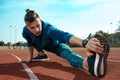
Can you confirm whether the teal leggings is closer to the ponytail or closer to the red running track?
the red running track

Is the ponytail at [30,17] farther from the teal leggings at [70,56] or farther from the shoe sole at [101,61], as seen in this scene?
the shoe sole at [101,61]

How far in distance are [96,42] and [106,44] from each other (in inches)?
8.1

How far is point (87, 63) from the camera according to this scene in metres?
5.37

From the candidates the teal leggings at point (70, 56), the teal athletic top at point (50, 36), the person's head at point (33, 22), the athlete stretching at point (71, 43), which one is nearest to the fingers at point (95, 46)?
the athlete stretching at point (71, 43)

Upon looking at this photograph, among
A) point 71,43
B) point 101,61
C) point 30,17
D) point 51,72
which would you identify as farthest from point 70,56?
point 101,61

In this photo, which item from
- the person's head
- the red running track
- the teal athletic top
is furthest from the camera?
the person's head

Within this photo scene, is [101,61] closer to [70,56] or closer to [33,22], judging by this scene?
[70,56]

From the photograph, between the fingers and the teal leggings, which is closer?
the fingers

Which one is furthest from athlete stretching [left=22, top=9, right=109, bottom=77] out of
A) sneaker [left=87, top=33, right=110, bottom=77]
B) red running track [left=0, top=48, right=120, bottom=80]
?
red running track [left=0, top=48, right=120, bottom=80]

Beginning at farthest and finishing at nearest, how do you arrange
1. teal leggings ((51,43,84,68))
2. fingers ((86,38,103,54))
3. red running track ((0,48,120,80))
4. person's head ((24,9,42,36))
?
person's head ((24,9,42,36))
teal leggings ((51,43,84,68))
red running track ((0,48,120,80))
fingers ((86,38,103,54))

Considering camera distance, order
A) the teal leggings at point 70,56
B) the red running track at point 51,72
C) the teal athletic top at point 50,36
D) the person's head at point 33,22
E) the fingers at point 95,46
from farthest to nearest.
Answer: the person's head at point 33,22
the teal leggings at point 70,56
the teal athletic top at point 50,36
the red running track at point 51,72
the fingers at point 95,46

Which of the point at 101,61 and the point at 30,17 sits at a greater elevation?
the point at 30,17

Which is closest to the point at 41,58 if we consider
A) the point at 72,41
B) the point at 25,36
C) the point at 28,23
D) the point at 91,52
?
the point at 25,36

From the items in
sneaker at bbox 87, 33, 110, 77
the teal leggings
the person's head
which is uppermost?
the person's head
